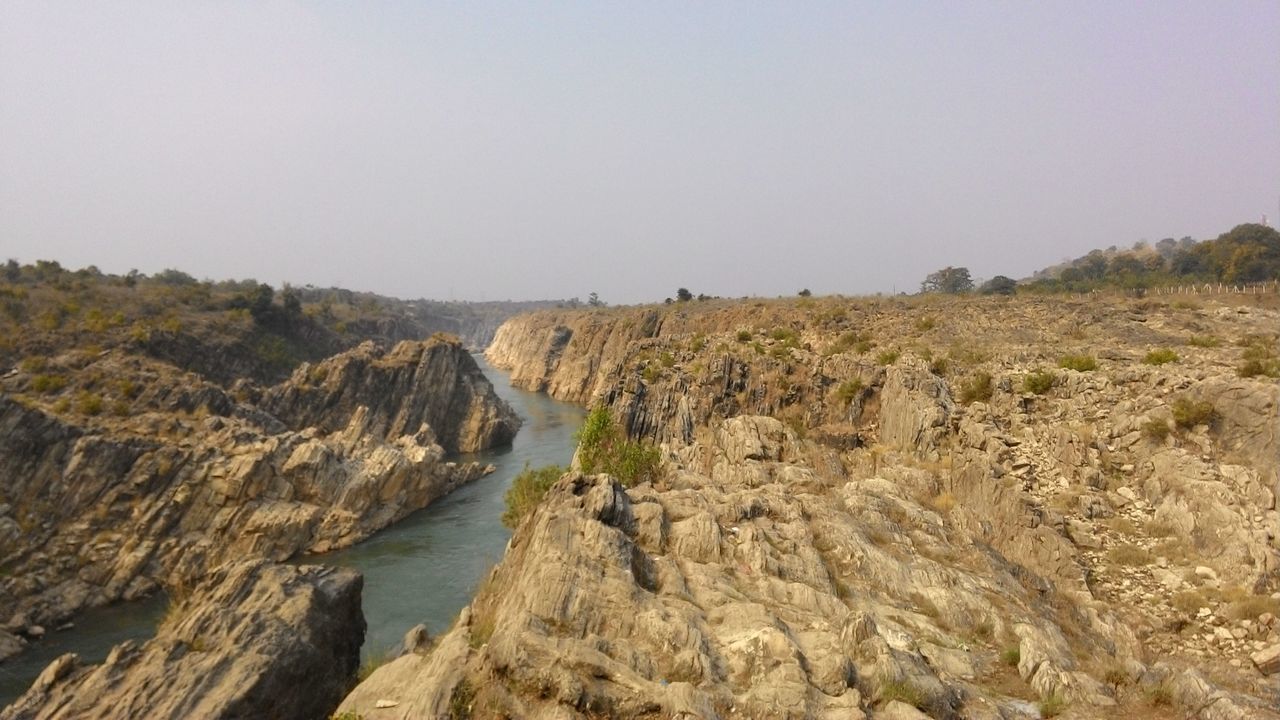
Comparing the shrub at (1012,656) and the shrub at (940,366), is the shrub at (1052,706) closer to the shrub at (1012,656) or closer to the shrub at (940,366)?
the shrub at (1012,656)

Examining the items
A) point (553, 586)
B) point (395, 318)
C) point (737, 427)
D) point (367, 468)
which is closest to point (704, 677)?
point (553, 586)

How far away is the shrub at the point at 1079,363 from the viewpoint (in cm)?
2450

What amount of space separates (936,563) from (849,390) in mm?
17260

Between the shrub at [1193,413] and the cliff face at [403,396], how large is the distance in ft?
151

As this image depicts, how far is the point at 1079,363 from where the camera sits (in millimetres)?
24750

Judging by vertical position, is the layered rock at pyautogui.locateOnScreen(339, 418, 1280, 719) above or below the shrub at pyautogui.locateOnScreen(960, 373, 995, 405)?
below

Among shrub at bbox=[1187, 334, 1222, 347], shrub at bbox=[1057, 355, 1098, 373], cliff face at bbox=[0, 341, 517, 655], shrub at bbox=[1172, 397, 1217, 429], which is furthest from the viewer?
cliff face at bbox=[0, 341, 517, 655]

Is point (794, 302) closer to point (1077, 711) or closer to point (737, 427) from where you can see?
point (737, 427)

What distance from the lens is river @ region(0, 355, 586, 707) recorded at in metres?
23.8

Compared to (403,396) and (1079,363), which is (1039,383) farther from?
(403,396)

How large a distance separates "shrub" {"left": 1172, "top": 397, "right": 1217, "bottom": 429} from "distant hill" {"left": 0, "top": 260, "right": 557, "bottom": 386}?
56.8 metres

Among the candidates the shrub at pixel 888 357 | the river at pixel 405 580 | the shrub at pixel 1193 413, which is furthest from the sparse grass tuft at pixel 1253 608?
the river at pixel 405 580

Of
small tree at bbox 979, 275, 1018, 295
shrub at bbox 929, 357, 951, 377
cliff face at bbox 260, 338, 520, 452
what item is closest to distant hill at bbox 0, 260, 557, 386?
cliff face at bbox 260, 338, 520, 452

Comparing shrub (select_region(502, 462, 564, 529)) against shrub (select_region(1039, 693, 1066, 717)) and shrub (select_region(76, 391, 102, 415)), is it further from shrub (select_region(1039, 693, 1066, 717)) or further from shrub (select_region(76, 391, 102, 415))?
shrub (select_region(76, 391, 102, 415))
